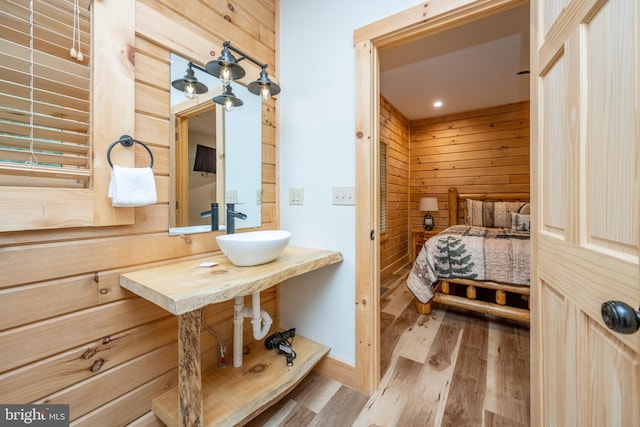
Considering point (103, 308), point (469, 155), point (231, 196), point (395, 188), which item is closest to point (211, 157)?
point (231, 196)

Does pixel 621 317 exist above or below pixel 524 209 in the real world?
below

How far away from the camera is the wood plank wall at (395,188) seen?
12.6 feet

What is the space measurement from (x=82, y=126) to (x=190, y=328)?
0.88 meters

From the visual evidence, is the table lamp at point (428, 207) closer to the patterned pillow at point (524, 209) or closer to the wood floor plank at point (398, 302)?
the patterned pillow at point (524, 209)

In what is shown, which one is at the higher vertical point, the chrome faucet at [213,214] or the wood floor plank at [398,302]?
the chrome faucet at [213,214]

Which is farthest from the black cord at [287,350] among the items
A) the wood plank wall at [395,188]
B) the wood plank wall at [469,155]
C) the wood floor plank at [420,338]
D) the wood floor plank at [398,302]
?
the wood plank wall at [469,155]

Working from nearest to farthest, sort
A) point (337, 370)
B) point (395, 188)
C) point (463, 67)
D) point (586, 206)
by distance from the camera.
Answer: point (586, 206) → point (337, 370) → point (463, 67) → point (395, 188)

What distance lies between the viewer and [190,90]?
135 centimetres

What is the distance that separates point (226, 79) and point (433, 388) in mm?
2061

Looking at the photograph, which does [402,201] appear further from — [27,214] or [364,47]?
[27,214]

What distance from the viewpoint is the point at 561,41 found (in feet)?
2.56

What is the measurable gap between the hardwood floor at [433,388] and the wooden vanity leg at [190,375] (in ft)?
1.39

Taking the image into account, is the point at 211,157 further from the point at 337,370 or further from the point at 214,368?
the point at 337,370

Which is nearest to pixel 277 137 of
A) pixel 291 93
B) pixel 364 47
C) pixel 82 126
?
pixel 291 93
